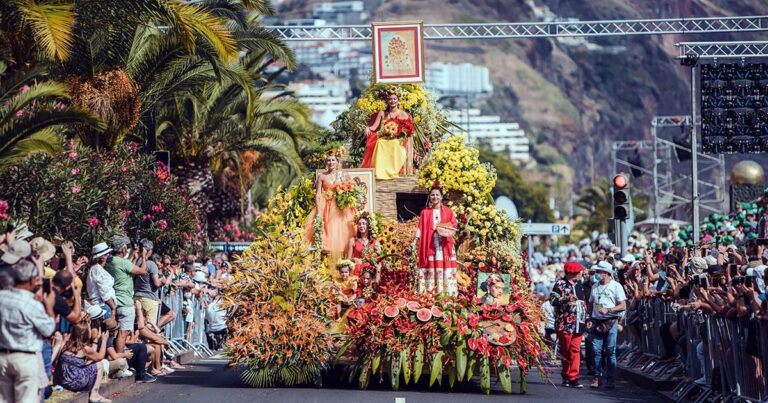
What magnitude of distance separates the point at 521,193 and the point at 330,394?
110227mm

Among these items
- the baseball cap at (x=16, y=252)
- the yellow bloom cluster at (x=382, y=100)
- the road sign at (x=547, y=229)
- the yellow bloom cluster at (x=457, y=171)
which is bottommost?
the baseball cap at (x=16, y=252)

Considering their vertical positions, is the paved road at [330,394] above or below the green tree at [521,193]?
below

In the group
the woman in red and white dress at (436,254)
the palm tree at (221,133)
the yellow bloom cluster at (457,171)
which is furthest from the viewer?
the palm tree at (221,133)

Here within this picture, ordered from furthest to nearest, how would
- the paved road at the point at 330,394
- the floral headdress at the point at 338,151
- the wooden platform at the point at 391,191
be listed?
the floral headdress at the point at 338,151, the wooden platform at the point at 391,191, the paved road at the point at 330,394

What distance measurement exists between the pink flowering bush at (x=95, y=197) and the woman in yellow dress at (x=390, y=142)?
4392 millimetres

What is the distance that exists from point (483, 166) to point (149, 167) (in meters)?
8.04

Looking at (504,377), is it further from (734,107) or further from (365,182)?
(734,107)

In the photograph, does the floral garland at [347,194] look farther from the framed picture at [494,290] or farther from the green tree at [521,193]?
the green tree at [521,193]

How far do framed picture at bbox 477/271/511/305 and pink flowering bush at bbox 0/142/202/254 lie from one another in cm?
684

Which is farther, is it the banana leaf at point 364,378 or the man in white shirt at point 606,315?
the man in white shirt at point 606,315

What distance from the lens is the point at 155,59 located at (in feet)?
84.5

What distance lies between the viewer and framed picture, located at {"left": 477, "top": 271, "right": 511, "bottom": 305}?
60.2 feet

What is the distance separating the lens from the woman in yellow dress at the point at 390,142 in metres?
23.2

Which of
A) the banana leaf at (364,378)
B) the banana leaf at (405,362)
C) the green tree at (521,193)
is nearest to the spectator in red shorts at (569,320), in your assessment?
the banana leaf at (405,362)
